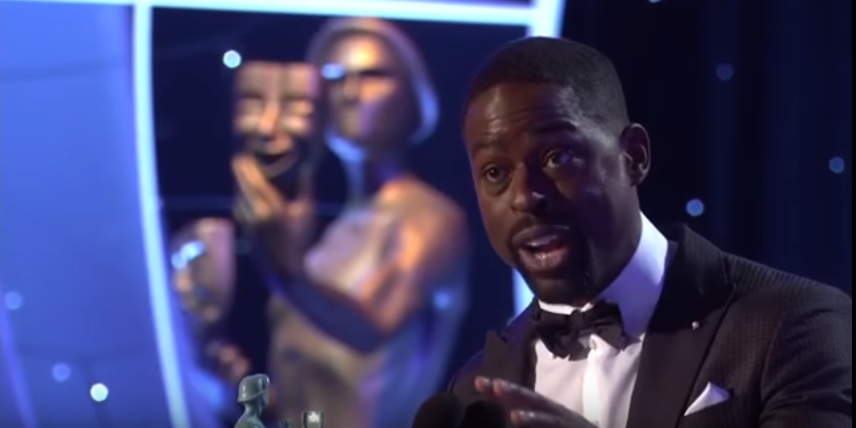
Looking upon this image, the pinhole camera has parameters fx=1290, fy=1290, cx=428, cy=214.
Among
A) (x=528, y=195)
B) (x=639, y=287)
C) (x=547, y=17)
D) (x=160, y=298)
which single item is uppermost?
(x=547, y=17)

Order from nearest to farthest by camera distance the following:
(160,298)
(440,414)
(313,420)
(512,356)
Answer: (440,414) → (313,420) → (512,356) → (160,298)

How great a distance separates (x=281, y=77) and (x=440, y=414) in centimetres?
131

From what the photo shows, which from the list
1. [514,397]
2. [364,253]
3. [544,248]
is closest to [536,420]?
[514,397]

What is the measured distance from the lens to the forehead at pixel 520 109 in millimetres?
1154

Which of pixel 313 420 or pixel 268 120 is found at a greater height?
pixel 268 120

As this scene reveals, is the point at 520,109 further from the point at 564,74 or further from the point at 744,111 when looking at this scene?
the point at 744,111

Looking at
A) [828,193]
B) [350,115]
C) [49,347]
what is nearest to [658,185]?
[828,193]

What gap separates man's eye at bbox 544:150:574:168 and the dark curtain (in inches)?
40.7

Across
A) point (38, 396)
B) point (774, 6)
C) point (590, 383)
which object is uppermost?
point (774, 6)

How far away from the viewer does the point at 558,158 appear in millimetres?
1152

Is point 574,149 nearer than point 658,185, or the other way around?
point 574,149

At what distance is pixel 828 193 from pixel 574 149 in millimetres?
1153

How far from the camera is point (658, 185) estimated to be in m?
2.17

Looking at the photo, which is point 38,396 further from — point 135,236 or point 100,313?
point 135,236
